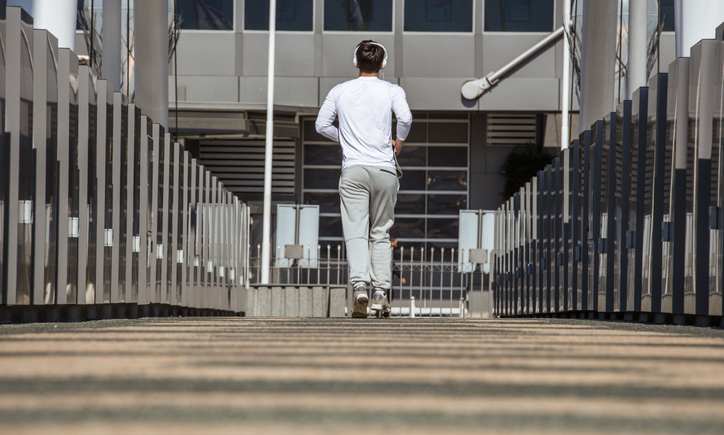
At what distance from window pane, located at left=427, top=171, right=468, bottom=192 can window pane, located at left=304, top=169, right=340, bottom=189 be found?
8.49ft

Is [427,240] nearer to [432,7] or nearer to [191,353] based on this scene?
[432,7]

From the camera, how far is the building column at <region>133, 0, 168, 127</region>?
21.3 meters

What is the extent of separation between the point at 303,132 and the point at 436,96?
5.19 meters

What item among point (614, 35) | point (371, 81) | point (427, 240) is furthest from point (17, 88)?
point (427, 240)

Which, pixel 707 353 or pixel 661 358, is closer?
pixel 661 358

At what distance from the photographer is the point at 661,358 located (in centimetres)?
479

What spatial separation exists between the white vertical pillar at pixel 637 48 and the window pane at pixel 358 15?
17.3 meters

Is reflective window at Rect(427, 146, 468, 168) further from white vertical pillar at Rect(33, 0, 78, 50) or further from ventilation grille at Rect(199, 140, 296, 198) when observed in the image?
white vertical pillar at Rect(33, 0, 78, 50)

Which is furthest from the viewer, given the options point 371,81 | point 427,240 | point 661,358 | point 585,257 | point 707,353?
point 427,240

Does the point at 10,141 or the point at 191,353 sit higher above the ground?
the point at 10,141

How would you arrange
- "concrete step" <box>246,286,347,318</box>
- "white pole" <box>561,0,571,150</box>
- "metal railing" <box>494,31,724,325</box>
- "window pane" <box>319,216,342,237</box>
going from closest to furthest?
"metal railing" <box>494,31,724,325</box> < "concrete step" <box>246,286,347,318</box> < "white pole" <box>561,0,571,150</box> < "window pane" <box>319,216,342,237</box>

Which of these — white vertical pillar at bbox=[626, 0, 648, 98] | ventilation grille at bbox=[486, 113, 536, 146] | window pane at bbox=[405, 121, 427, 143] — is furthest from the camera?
window pane at bbox=[405, 121, 427, 143]

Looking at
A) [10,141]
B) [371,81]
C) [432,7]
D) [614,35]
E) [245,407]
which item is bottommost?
[245,407]

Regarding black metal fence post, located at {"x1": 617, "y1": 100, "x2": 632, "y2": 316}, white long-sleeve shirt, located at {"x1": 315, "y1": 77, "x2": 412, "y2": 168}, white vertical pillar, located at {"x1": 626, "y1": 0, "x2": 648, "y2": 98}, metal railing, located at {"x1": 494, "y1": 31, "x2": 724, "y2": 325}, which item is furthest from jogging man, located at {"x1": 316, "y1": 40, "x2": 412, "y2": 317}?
white vertical pillar, located at {"x1": 626, "y1": 0, "x2": 648, "y2": 98}
